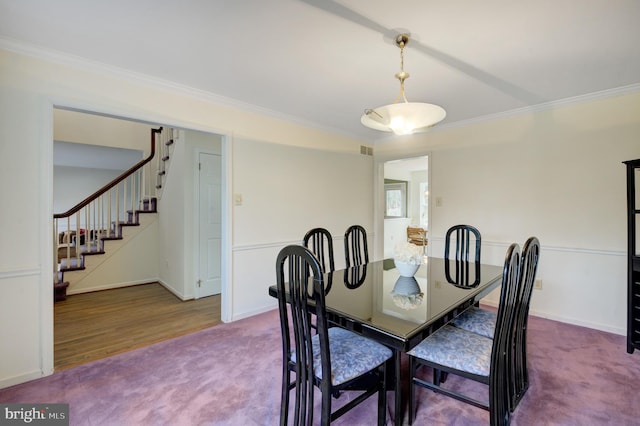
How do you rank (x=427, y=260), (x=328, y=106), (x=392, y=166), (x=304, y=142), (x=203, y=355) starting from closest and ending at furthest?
1. (x=203, y=355)
2. (x=427, y=260)
3. (x=328, y=106)
4. (x=304, y=142)
5. (x=392, y=166)

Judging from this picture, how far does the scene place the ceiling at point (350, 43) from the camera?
1621 mm

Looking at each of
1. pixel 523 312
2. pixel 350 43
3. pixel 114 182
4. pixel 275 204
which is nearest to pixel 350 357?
pixel 523 312

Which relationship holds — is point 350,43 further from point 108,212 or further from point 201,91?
point 108,212

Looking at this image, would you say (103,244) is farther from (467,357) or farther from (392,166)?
(392,166)

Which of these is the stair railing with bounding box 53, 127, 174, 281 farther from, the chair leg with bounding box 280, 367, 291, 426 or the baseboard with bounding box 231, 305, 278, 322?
the chair leg with bounding box 280, 367, 291, 426

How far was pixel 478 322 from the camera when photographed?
6.25ft

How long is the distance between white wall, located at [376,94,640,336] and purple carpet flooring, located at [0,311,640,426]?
1.76 ft

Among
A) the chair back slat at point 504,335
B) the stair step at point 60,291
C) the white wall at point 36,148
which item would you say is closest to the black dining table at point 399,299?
the chair back slat at point 504,335

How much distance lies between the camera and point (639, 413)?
1687 millimetres

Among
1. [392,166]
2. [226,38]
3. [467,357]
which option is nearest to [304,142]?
[226,38]

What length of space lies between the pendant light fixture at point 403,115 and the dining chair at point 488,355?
3.12 ft

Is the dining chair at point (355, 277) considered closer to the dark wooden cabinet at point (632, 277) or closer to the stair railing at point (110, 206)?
the dark wooden cabinet at point (632, 277)

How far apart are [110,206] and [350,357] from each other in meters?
4.47

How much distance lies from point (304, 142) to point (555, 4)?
2.64 m
